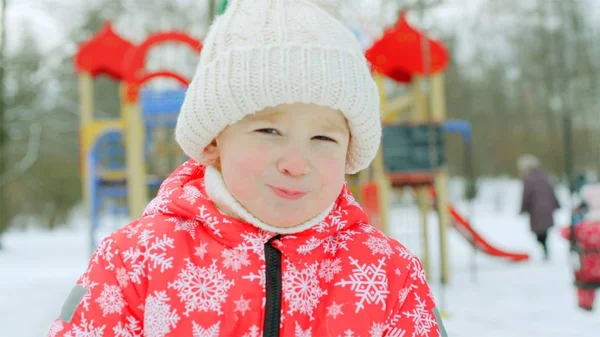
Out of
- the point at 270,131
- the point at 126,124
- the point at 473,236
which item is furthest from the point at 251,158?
the point at 473,236

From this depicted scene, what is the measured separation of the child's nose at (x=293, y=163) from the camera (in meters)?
1.14

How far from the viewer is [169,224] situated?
1.23 meters

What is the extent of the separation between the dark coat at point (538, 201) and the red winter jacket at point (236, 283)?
320 inches

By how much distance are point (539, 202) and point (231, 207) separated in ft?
28.4

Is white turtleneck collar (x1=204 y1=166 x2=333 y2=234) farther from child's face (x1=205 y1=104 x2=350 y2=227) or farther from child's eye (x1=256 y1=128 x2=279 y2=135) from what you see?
child's eye (x1=256 y1=128 x2=279 y2=135)

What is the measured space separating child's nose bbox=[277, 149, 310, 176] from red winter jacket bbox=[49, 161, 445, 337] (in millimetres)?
151

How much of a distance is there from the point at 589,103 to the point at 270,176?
21.8 meters

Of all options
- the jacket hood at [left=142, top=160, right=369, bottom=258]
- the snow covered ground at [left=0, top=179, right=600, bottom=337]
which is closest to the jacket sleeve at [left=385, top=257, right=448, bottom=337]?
the jacket hood at [left=142, top=160, right=369, bottom=258]

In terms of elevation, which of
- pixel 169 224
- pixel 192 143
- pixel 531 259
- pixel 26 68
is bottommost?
pixel 531 259

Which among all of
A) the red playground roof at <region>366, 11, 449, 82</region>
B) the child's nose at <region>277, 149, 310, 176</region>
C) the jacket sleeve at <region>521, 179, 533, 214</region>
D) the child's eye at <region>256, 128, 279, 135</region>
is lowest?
the jacket sleeve at <region>521, 179, 533, 214</region>

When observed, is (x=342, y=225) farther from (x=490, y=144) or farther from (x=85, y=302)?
(x=490, y=144)

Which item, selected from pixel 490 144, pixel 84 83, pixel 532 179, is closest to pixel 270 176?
pixel 84 83

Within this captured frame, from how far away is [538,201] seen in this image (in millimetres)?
8945

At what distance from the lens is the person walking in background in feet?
28.4
